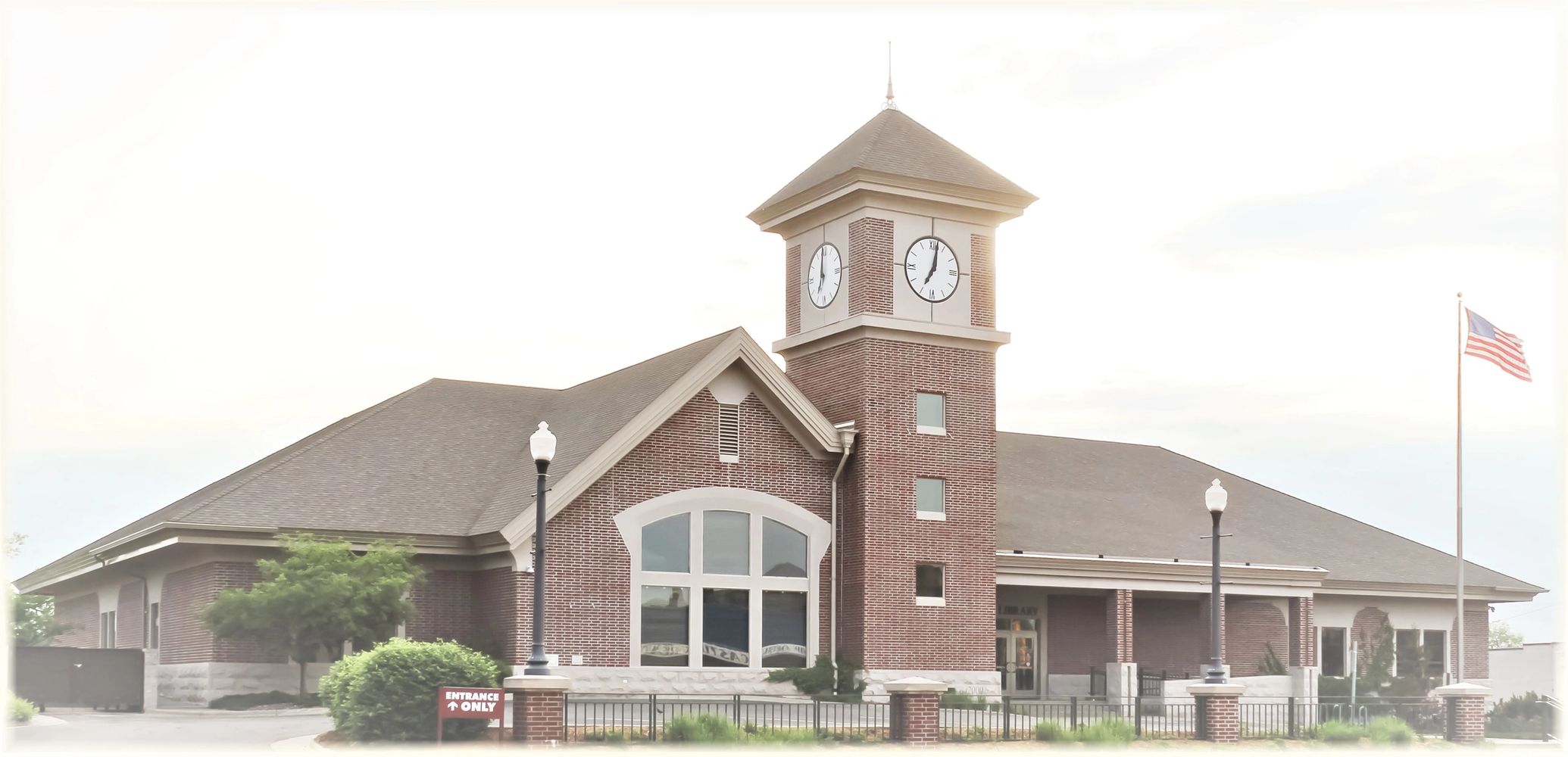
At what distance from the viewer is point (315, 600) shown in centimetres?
3138

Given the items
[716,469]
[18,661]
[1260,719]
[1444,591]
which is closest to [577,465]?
[716,469]

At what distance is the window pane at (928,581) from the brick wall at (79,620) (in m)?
19.4

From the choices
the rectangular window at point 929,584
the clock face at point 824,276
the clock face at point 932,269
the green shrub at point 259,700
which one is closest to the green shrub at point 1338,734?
the rectangular window at point 929,584

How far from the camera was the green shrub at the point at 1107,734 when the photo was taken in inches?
1177

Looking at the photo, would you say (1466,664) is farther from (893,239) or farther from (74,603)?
(74,603)

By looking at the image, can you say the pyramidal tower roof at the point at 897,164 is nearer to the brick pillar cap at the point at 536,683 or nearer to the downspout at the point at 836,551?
the downspout at the point at 836,551

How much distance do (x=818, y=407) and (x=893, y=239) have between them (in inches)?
166

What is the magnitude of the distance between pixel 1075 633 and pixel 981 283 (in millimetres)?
10553

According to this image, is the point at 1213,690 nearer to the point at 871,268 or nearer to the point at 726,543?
the point at 726,543

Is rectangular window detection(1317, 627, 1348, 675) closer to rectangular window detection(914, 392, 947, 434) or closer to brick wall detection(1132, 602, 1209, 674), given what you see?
brick wall detection(1132, 602, 1209, 674)

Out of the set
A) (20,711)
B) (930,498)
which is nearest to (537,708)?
(20,711)

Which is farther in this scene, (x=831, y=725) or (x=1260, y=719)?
(x=1260, y=719)

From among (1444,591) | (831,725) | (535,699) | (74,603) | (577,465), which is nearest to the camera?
(535,699)

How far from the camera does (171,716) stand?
102 feet
